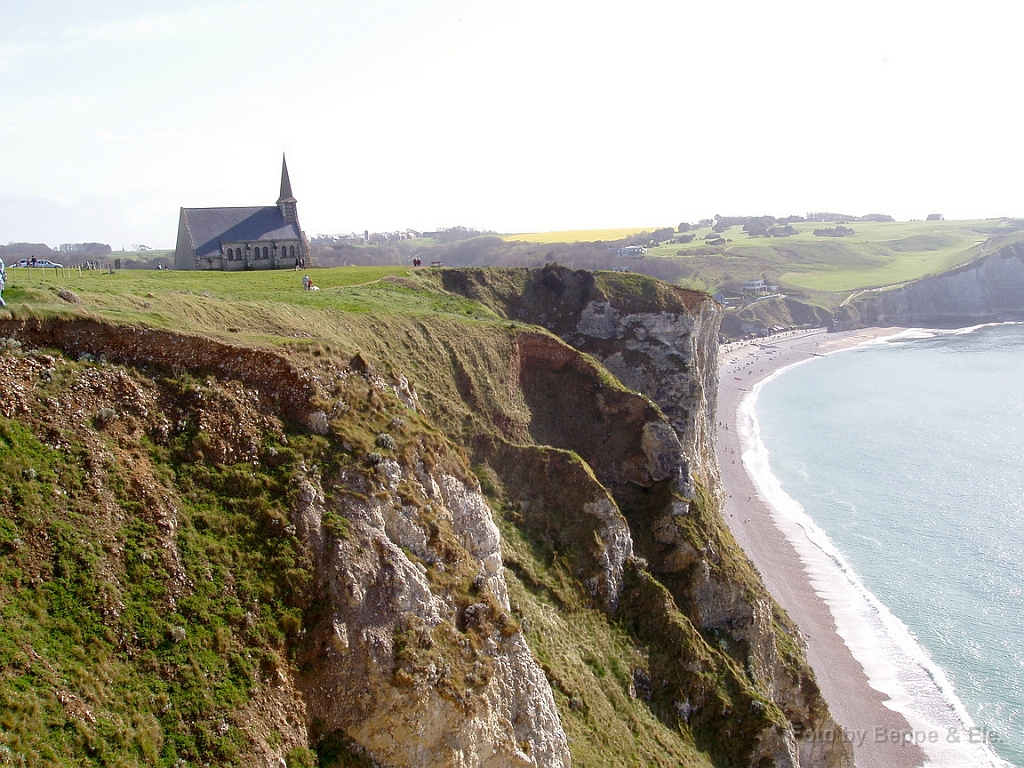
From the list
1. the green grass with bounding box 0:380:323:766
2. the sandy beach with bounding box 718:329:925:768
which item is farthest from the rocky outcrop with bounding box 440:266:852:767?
the green grass with bounding box 0:380:323:766

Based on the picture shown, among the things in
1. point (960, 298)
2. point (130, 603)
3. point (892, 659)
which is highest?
point (130, 603)

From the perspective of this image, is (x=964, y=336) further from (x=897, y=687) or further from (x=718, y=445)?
(x=897, y=687)

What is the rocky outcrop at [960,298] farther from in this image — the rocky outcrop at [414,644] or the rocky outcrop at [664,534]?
the rocky outcrop at [414,644]

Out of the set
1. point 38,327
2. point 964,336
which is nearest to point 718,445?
point 38,327

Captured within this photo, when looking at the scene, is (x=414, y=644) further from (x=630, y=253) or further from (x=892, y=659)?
(x=630, y=253)

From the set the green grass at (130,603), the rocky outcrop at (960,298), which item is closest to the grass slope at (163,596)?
the green grass at (130,603)

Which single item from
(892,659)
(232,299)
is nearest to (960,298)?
(892,659)
